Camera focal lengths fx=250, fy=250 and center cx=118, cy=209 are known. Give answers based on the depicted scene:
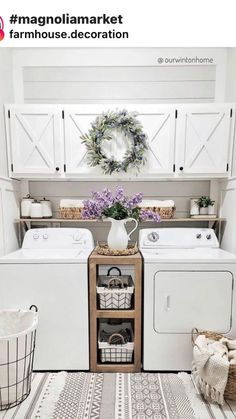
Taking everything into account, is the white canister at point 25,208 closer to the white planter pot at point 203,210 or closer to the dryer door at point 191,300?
the dryer door at point 191,300

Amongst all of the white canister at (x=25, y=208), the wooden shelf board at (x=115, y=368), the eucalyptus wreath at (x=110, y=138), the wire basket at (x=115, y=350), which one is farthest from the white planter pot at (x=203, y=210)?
the white canister at (x=25, y=208)

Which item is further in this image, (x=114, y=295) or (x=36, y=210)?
(x=36, y=210)

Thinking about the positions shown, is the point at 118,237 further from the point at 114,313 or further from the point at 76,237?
the point at 114,313

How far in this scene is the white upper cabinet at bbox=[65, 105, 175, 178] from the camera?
7.00 feet

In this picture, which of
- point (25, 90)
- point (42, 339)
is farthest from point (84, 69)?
point (42, 339)

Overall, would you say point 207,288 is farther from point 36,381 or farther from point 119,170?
point 36,381

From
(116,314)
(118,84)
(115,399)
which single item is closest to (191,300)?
(116,314)

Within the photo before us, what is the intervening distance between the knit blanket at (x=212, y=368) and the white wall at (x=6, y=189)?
166 centimetres

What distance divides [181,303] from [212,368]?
0.43 m

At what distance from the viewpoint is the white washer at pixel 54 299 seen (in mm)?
1812

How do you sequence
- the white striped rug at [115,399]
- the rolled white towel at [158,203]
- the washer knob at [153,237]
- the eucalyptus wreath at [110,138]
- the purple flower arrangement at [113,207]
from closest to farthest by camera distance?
the white striped rug at [115,399]
the purple flower arrangement at [113,207]
the eucalyptus wreath at [110,138]
the washer knob at [153,237]
the rolled white towel at [158,203]

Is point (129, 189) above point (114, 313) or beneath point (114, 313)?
above

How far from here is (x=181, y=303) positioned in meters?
1.82

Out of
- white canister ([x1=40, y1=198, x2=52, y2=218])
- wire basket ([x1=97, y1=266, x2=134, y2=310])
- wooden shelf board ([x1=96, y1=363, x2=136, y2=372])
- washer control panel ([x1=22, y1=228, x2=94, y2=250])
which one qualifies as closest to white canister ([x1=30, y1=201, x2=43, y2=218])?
white canister ([x1=40, y1=198, x2=52, y2=218])
